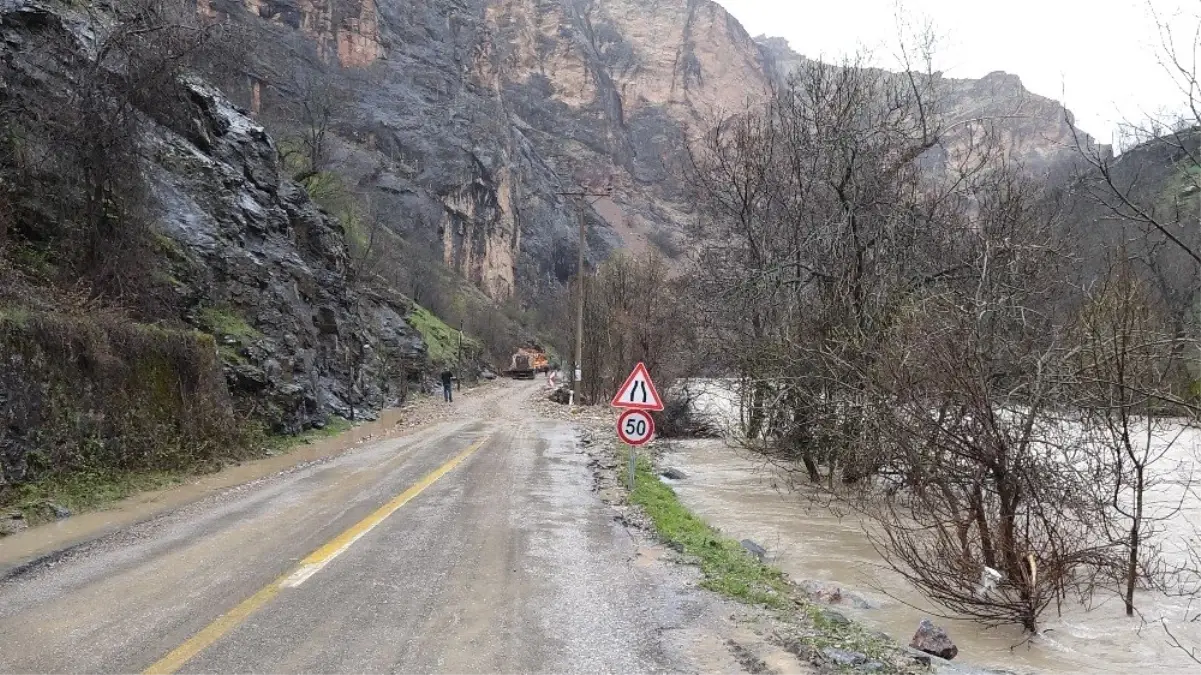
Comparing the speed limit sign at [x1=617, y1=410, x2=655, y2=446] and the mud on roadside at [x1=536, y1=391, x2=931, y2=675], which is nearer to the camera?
the mud on roadside at [x1=536, y1=391, x2=931, y2=675]

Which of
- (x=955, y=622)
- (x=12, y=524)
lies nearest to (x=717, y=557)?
(x=955, y=622)

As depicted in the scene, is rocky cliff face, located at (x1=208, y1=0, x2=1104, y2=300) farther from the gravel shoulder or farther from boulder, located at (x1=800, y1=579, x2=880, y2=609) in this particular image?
boulder, located at (x1=800, y1=579, x2=880, y2=609)

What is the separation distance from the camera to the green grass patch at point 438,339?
48.5 meters

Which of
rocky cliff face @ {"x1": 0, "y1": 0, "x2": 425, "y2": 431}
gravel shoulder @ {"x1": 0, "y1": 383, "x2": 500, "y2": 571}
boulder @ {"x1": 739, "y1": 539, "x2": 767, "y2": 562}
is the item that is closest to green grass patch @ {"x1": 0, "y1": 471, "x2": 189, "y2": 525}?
gravel shoulder @ {"x1": 0, "y1": 383, "x2": 500, "y2": 571}

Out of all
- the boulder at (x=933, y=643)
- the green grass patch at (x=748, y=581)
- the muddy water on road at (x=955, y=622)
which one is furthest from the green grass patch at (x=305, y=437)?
the boulder at (x=933, y=643)

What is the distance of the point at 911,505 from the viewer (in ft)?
27.5

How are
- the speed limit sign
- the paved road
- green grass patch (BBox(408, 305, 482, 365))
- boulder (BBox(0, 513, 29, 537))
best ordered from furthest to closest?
green grass patch (BBox(408, 305, 482, 365)) < the speed limit sign < boulder (BBox(0, 513, 29, 537)) < the paved road

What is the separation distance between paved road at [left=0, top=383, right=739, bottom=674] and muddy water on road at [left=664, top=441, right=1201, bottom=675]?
2.13m

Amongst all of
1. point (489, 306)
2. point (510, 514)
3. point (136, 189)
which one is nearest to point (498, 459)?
point (510, 514)

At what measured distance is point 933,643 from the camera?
5.57 metres

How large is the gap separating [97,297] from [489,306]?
66.0 m

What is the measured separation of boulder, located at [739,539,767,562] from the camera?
8387 millimetres

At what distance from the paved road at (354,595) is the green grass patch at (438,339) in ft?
125

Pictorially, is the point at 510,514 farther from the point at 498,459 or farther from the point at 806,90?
the point at 806,90
